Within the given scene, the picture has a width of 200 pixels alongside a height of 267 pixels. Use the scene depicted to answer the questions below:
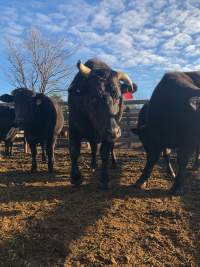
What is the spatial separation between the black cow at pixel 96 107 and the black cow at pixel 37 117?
5.88 ft

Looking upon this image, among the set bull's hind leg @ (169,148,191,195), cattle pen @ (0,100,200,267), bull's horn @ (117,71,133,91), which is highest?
bull's horn @ (117,71,133,91)

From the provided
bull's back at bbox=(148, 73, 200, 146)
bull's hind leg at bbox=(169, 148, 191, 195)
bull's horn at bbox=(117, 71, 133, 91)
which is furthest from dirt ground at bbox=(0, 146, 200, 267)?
bull's horn at bbox=(117, 71, 133, 91)

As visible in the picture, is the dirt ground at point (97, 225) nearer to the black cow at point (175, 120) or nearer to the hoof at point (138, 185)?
the hoof at point (138, 185)

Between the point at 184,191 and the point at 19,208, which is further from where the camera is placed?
the point at 184,191

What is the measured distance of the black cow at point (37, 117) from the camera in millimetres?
7945

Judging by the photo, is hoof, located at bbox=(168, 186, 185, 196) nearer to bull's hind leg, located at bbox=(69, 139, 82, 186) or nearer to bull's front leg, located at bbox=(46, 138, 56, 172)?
bull's hind leg, located at bbox=(69, 139, 82, 186)

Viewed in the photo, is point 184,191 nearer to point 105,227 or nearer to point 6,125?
point 105,227

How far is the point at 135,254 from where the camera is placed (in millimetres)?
3352

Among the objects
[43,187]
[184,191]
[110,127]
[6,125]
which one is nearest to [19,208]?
[43,187]

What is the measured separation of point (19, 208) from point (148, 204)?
1872 mm

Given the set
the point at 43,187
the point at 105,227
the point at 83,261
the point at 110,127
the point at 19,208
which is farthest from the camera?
the point at 43,187

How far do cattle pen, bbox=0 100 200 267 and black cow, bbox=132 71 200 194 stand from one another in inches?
20.4

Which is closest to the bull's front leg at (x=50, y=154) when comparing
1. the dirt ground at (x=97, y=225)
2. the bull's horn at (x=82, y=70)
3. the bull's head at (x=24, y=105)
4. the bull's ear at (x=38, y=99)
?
the bull's head at (x=24, y=105)

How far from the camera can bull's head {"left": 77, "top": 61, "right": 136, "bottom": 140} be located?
5281 mm
